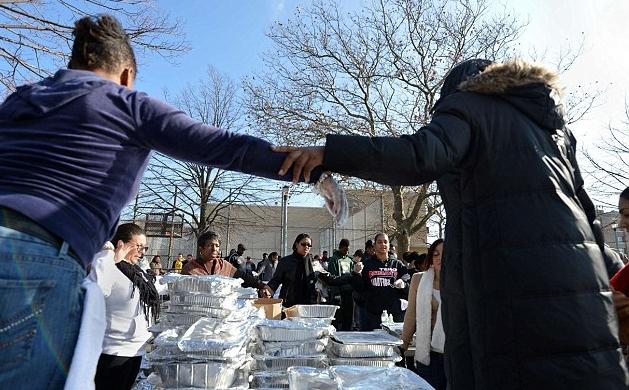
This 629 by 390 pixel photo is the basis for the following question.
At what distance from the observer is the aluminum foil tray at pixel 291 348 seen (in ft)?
8.70

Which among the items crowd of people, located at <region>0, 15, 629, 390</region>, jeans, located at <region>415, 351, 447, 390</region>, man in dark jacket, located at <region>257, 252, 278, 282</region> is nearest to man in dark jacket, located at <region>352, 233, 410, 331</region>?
jeans, located at <region>415, 351, 447, 390</region>

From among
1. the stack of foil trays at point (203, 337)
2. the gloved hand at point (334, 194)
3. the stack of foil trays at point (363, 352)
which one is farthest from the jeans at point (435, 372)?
the gloved hand at point (334, 194)

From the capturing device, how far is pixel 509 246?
1.36 m

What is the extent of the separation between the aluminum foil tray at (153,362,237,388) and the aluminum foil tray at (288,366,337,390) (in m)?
0.41

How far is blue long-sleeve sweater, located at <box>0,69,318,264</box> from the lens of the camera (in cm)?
114

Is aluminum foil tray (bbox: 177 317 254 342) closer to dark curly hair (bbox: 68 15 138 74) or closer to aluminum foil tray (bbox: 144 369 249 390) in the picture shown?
aluminum foil tray (bbox: 144 369 249 390)

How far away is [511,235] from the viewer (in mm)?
1362

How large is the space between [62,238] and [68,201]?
0.10 m

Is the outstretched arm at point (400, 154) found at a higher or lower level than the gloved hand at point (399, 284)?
higher

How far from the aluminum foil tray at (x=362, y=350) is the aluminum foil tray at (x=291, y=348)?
0.13 meters

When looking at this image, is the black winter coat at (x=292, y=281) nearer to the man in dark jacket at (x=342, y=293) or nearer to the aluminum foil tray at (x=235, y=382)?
the man in dark jacket at (x=342, y=293)

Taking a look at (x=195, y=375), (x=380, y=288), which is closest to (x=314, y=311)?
(x=195, y=375)

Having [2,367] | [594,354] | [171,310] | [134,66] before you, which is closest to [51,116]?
[134,66]

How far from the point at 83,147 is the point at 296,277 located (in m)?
5.32
